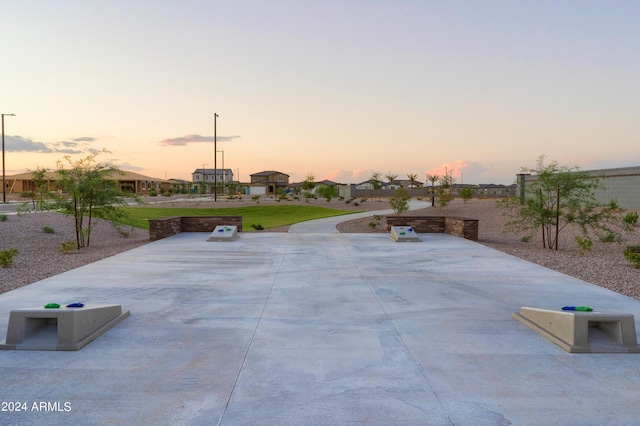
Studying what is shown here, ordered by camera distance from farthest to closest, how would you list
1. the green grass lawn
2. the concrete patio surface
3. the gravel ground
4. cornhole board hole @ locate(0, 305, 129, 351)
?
the green grass lawn < the gravel ground < cornhole board hole @ locate(0, 305, 129, 351) < the concrete patio surface

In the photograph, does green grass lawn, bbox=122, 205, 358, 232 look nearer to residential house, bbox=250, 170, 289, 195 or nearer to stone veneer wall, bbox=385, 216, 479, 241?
stone veneer wall, bbox=385, 216, 479, 241

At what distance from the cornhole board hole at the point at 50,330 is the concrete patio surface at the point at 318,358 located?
130 mm

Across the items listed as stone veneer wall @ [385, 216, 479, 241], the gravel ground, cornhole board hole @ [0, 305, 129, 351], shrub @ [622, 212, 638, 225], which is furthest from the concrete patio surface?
shrub @ [622, 212, 638, 225]

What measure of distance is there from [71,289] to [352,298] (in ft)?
17.9

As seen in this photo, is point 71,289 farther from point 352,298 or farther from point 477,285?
point 477,285

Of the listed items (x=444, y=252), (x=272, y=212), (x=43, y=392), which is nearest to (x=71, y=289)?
(x=43, y=392)

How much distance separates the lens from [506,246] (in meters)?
17.7

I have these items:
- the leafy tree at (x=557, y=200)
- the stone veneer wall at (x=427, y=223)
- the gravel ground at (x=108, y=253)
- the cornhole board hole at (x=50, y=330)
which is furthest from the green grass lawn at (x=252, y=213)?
the cornhole board hole at (x=50, y=330)

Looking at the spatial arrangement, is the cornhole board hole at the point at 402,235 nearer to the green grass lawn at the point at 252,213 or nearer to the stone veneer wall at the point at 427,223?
the stone veneer wall at the point at 427,223

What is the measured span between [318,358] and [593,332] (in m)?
3.71

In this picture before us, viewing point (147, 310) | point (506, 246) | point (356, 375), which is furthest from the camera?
point (506, 246)

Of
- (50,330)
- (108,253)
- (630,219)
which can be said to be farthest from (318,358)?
(630,219)

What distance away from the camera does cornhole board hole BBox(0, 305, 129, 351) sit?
5.85 meters

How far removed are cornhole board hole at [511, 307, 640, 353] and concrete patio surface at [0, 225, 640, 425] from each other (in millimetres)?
147
